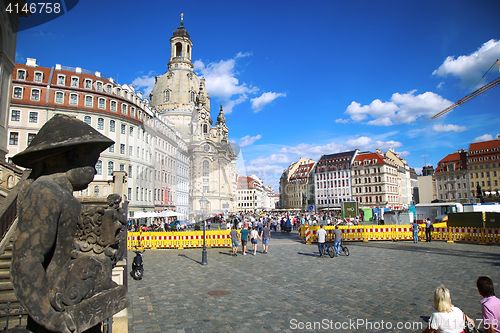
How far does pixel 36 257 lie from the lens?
1895 millimetres

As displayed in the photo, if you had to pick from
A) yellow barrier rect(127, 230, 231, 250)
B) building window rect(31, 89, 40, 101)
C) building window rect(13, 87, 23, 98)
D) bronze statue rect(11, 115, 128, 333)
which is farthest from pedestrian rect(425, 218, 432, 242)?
building window rect(13, 87, 23, 98)

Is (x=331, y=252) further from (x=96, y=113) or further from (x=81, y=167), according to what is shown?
(x=96, y=113)

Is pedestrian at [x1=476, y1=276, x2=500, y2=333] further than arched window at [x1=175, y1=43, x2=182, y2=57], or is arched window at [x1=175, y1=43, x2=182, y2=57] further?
arched window at [x1=175, y1=43, x2=182, y2=57]

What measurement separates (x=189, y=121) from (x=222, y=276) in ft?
232

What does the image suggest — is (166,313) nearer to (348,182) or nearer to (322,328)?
(322,328)

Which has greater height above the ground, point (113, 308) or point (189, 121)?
point (189, 121)

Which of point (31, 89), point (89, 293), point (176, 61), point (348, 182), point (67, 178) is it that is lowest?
point (89, 293)

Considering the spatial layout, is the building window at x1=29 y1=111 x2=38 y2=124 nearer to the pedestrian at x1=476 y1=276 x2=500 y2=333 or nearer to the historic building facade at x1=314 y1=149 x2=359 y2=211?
the pedestrian at x1=476 y1=276 x2=500 y2=333

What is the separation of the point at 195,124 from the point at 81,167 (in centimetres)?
7431

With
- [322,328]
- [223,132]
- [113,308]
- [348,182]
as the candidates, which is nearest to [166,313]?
[322,328]

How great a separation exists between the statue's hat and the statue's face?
61mm

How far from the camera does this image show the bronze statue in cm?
188

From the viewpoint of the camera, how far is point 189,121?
79438 mm

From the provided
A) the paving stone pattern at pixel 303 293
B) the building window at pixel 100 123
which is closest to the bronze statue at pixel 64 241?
the paving stone pattern at pixel 303 293
